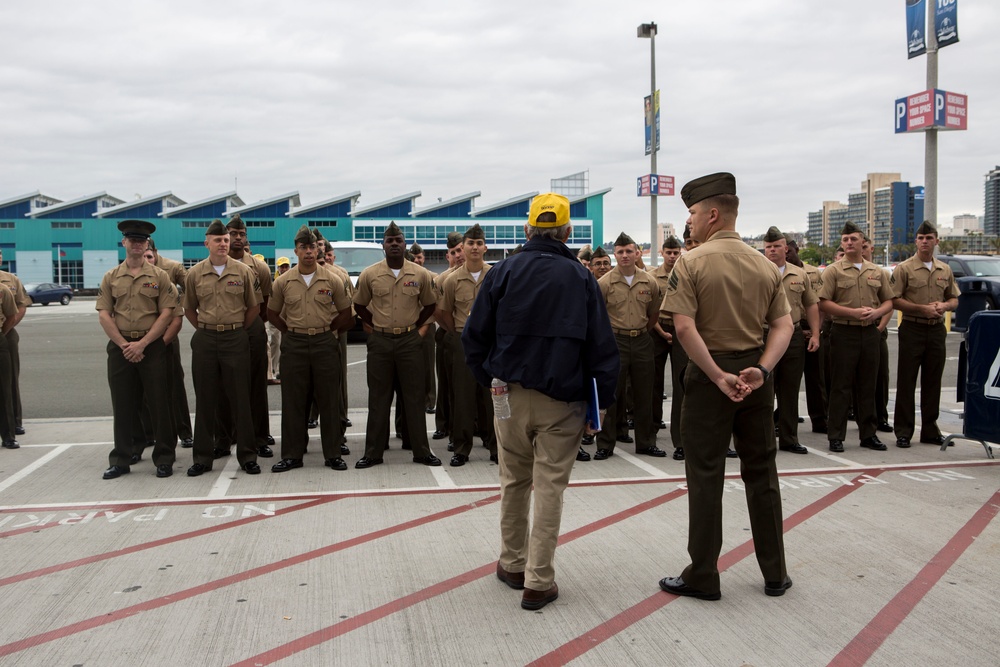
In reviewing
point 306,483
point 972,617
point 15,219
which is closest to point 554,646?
point 972,617

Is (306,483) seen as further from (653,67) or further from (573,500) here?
(653,67)

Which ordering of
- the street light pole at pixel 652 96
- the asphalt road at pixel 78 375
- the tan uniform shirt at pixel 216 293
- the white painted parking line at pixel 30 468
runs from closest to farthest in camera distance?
1. the white painted parking line at pixel 30 468
2. the tan uniform shirt at pixel 216 293
3. the asphalt road at pixel 78 375
4. the street light pole at pixel 652 96

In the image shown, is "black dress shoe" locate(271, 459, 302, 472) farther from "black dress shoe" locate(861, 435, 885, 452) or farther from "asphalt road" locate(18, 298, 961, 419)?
"black dress shoe" locate(861, 435, 885, 452)

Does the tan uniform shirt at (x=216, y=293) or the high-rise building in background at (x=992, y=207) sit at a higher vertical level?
the high-rise building in background at (x=992, y=207)

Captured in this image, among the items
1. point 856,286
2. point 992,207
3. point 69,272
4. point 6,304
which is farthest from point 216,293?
point 992,207

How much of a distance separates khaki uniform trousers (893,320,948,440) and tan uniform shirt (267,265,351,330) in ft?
17.8

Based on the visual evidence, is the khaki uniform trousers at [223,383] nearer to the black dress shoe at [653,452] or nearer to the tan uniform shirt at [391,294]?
the tan uniform shirt at [391,294]

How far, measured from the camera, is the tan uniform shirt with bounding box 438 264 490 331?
8000mm

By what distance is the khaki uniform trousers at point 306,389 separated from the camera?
7.48 metres

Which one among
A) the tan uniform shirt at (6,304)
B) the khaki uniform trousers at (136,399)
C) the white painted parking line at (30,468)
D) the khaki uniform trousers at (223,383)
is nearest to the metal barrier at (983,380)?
the khaki uniform trousers at (223,383)

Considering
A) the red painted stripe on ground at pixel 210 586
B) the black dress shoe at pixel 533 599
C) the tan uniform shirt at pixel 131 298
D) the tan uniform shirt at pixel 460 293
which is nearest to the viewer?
the red painted stripe on ground at pixel 210 586

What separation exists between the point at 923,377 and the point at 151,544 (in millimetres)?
7014

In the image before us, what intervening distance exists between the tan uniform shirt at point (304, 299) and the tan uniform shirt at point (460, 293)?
105 cm

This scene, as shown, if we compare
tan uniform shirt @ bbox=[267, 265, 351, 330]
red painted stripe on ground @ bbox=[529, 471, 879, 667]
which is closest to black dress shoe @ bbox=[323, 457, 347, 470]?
tan uniform shirt @ bbox=[267, 265, 351, 330]
